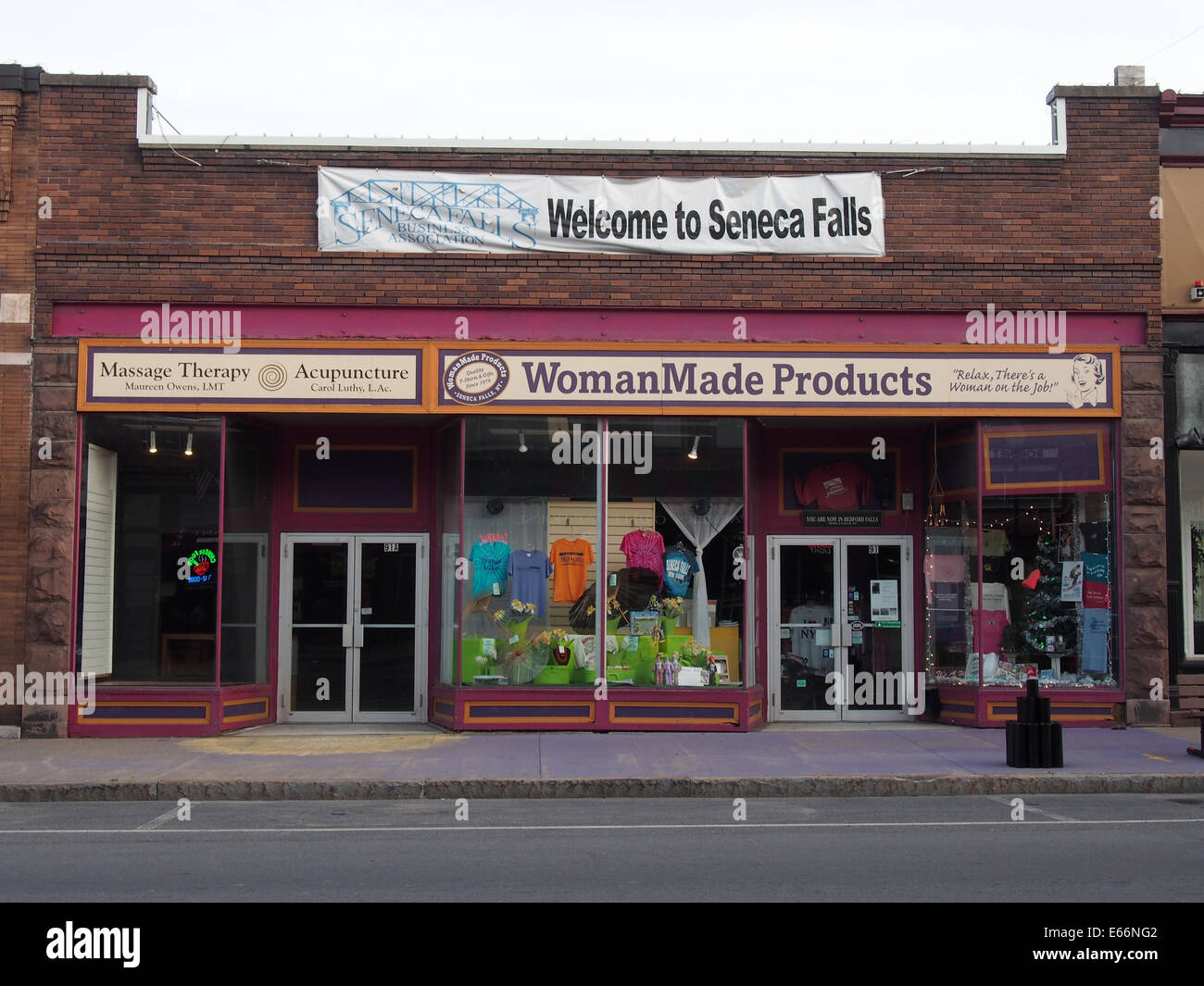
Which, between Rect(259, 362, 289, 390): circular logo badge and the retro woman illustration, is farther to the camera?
the retro woman illustration

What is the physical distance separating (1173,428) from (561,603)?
25.7 ft

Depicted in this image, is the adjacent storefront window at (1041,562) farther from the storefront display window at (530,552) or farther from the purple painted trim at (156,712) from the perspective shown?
the purple painted trim at (156,712)

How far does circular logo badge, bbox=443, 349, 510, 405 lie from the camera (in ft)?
46.8

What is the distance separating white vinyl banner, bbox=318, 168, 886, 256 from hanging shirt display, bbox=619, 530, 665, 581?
3447 millimetres

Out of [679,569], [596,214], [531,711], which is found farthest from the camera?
[679,569]

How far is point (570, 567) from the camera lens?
14562 mm

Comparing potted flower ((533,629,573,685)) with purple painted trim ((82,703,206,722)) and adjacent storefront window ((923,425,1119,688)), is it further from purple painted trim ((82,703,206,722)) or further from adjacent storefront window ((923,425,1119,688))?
adjacent storefront window ((923,425,1119,688))

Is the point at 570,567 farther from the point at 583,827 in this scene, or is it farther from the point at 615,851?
the point at 615,851

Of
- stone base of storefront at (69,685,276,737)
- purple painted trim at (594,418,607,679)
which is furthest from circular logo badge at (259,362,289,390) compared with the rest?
purple painted trim at (594,418,607,679)

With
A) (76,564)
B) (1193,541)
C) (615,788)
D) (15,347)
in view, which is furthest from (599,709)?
(15,347)

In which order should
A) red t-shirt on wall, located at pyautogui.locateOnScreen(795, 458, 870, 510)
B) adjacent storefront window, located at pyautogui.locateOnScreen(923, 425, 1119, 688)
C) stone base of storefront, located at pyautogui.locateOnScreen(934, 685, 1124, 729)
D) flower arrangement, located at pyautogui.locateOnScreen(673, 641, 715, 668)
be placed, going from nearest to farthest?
1. stone base of storefront, located at pyautogui.locateOnScreen(934, 685, 1124, 729)
2. flower arrangement, located at pyautogui.locateOnScreen(673, 641, 715, 668)
3. adjacent storefront window, located at pyautogui.locateOnScreen(923, 425, 1119, 688)
4. red t-shirt on wall, located at pyautogui.locateOnScreen(795, 458, 870, 510)

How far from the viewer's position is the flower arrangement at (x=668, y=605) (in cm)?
1469

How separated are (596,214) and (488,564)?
14.5 feet

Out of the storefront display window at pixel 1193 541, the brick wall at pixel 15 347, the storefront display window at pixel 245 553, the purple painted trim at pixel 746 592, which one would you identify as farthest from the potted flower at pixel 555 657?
the storefront display window at pixel 1193 541
